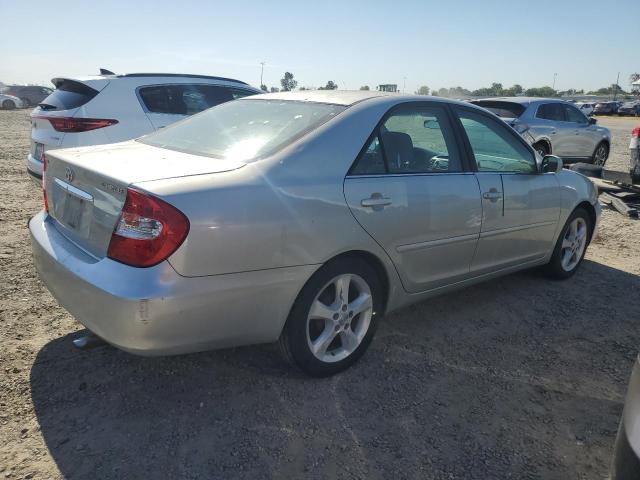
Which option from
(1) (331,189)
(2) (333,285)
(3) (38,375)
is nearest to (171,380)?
(3) (38,375)

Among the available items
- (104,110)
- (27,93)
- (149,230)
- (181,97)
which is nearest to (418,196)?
(149,230)

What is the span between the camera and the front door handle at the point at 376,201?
2.84 metres

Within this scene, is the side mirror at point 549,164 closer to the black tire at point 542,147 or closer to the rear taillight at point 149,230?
the rear taillight at point 149,230

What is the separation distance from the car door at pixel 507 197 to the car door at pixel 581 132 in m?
7.95

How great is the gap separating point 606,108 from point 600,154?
132 ft

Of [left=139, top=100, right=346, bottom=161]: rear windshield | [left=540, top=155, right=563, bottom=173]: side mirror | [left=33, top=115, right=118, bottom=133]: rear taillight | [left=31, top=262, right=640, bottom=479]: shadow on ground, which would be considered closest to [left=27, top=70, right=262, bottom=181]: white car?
[left=33, top=115, right=118, bottom=133]: rear taillight

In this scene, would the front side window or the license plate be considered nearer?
the front side window

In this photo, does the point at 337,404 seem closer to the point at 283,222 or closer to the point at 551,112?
the point at 283,222

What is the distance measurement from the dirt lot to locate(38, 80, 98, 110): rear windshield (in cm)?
244

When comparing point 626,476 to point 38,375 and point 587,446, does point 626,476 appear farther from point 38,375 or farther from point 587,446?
point 38,375

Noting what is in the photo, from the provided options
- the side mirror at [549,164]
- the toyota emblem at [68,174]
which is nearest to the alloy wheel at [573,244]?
the side mirror at [549,164]

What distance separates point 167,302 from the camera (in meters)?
2.23

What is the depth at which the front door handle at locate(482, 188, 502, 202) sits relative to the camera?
3.59 meters

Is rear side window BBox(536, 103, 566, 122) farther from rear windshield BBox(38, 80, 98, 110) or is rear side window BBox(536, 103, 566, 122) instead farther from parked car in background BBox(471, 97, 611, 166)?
rear windshield BBox(38, 80, 98, 110)
